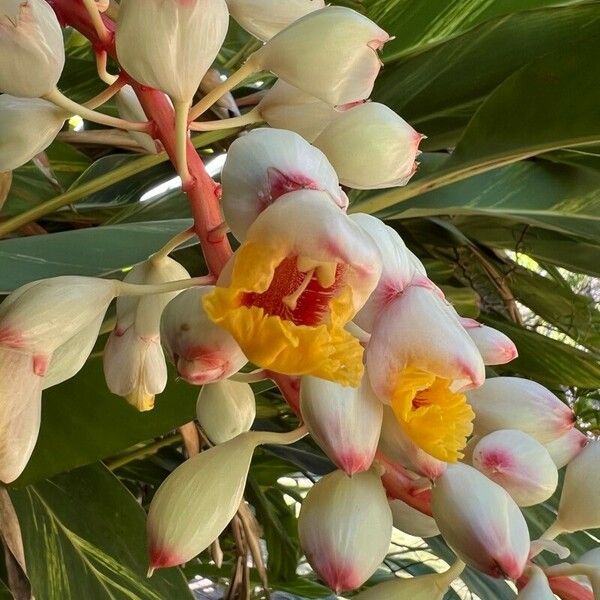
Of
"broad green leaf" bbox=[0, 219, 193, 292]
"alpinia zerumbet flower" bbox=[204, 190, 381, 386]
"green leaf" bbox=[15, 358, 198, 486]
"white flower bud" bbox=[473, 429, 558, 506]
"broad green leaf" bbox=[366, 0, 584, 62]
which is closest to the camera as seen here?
"alpinia zerumbet flower" bbox=[204, 190, 381, 386]

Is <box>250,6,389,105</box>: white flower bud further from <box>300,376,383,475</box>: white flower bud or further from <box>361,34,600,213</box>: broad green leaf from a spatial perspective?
<box>361,34,600,213</box>: broad green leaf

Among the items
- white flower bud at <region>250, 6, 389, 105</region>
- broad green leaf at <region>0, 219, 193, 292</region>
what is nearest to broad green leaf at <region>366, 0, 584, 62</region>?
broad green leaf at <region>0, 219, 193, 292</region>

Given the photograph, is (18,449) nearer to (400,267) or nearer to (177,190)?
(400,267)

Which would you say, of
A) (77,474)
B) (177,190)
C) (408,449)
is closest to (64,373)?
(408,449)

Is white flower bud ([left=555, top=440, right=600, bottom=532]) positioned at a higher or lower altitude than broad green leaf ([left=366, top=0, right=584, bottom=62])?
lower

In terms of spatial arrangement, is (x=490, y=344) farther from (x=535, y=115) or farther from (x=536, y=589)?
(x=535, y=115)

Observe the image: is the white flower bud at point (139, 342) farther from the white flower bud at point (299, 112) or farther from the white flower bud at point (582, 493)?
the white flower bud at point (582, 493)
